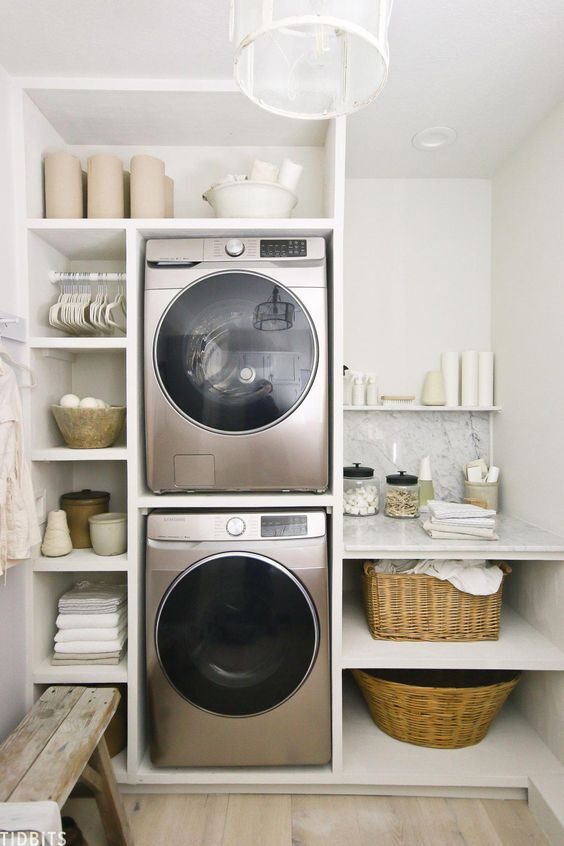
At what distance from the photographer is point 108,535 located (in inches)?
77.2

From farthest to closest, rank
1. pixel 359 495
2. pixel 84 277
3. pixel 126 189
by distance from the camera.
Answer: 1. pixel 359 495
2. pixel 126 189
3. pixel 84 277

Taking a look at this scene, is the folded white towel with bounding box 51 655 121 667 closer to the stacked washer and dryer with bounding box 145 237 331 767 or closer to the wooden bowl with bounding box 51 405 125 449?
the stacked washer and dryer with bounding box 145 237 331 767

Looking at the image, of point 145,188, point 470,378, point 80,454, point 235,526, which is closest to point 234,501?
point 235,526

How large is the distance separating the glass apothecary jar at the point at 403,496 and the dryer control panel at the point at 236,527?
1.70 feet

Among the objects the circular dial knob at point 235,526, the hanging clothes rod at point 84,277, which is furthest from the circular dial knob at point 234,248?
the circular dial knob at point 235,526

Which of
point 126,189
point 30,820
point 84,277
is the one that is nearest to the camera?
point 30,820

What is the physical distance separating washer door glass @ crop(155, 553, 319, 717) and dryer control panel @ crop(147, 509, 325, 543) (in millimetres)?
75

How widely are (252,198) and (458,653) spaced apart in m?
1.71

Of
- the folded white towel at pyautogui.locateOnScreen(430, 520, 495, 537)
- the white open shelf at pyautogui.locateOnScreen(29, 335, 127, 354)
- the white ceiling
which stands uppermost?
the white ceiling

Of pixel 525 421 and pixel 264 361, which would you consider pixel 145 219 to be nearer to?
pixel 264 361

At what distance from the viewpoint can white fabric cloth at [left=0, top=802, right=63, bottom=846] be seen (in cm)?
121

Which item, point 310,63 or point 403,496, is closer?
point 310,63

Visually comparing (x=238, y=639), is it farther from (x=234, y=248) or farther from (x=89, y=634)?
(x=234, y=248)

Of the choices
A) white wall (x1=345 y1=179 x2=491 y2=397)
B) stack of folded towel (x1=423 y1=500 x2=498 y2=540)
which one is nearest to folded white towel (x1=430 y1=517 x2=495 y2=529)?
stack of folded towel (x1=423 y1=500 x2=498 y2=540)
